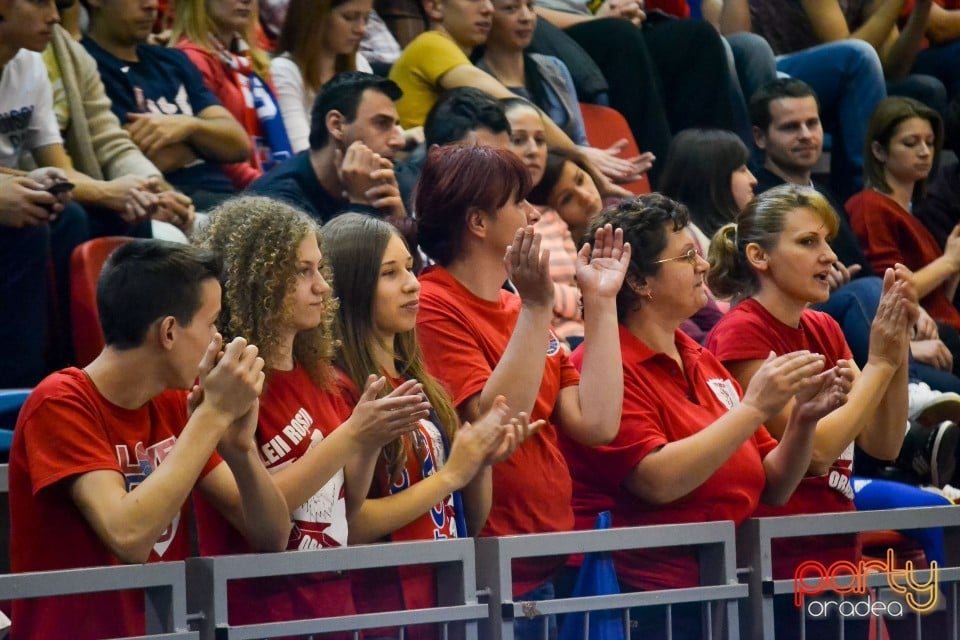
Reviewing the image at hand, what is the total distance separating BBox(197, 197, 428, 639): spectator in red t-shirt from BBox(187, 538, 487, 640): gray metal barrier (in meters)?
0.07

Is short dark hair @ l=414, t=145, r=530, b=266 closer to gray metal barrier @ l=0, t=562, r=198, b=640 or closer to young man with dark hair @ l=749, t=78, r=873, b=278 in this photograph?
gray metal barrier @ l=0, t=562, r=198, b=640

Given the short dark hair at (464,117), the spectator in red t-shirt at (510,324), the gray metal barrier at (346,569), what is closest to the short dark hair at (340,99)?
the short dark hair at (464,117)

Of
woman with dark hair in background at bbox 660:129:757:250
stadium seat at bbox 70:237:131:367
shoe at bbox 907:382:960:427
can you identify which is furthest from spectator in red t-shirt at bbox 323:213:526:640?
shoe at bbox 907:382:960:427

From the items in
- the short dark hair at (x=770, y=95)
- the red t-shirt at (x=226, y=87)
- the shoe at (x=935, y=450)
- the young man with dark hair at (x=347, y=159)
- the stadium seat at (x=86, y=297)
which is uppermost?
the short dark hair at (x=770, y=95)

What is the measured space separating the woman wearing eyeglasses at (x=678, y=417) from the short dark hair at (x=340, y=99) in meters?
1.02

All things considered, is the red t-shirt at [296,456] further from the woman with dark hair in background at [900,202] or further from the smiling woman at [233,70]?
the woman with dark hair in background at [900,202]

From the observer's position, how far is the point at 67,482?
236 centimetres

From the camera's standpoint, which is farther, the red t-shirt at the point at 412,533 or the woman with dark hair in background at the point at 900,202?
the woman with dark hair in background at the point at 900,202

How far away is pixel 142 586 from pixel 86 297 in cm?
158

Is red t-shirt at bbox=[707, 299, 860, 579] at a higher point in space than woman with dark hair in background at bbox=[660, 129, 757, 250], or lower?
lower

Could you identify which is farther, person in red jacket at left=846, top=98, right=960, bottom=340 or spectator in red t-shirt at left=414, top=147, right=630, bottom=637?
person in red jacket at left=846, top=98, right=960, bottom=340

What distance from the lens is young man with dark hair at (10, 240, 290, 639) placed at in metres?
2.30

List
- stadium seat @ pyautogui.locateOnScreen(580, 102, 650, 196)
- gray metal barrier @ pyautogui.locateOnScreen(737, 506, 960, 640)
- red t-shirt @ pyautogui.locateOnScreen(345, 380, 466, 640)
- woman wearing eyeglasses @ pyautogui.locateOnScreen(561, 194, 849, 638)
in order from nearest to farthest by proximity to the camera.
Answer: red t-shirt @ pyautogui.locateOnScreen(345, 380, 466, 640) → gray metal barrier @ pyautogui.locateOnScreen(737, 506, 960, 640) → woman wearing eyeglasses @ pyautogui.locateOnScreen(561, 194, 849, 638) → stadium seat @ pyautogui.locateOnScreen(580, 102, 650, 196)

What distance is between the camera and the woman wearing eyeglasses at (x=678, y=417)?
9.80ft
